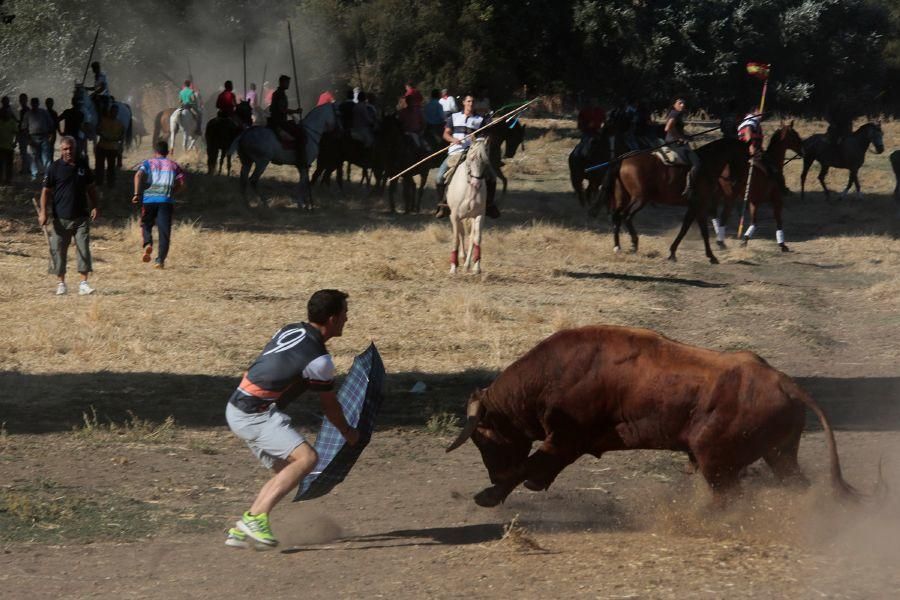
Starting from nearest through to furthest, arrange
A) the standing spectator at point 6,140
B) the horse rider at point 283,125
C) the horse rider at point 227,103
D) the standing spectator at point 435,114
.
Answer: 1. the standing spectator at point 6,140
2. the horse rider at point 283,125
3. the horse rider at point 227,103
4. the standing spectator at point 435,114

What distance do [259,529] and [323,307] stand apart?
3.75 feet

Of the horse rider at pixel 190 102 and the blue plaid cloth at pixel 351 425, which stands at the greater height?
the horse rider at pixel 190 102

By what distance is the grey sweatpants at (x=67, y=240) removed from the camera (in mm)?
15797

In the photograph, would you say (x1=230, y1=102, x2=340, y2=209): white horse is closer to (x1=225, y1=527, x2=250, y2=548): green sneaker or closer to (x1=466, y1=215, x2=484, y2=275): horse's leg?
(x1=466, y1=215, x2=484, y2=275): horse's leg

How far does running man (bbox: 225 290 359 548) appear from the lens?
6.96 metres

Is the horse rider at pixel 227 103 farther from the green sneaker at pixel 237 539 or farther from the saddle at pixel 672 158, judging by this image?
the green sneaker at pixel 237 539

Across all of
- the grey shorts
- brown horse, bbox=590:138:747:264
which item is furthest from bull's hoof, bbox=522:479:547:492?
brown horse, bbox=590:138:747:264

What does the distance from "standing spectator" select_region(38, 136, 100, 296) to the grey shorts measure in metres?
8.67

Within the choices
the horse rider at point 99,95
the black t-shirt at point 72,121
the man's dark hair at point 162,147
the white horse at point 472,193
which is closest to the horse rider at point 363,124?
the horse rider at point 99,95

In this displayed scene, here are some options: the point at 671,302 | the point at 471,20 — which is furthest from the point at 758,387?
the point at 471,20

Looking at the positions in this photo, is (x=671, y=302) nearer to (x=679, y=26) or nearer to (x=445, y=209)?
(x=445, y=209)

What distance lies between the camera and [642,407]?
23.8ft

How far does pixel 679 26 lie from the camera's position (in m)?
42.0

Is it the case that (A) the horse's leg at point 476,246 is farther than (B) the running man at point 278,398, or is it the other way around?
(A) the horse's leg at point 476,246
